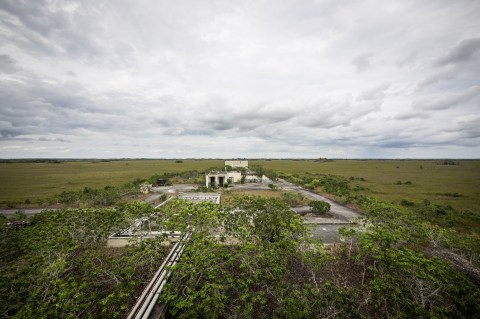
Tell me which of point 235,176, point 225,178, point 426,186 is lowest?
point 426,186

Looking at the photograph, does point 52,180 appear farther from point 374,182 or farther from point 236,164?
point 374,182

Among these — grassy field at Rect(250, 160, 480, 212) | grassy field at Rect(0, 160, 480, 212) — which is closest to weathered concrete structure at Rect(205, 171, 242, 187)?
grassy field at Rect(0, 160, 480, 212)

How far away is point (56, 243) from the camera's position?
923 cm

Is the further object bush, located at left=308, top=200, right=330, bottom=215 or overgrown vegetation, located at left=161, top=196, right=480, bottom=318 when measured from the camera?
bush, located at left=308, top=200, right=330, bottom=215

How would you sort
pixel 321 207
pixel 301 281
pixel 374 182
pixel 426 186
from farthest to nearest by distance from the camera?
pixel 374 182 < pixel 426 186 < pixel 321 207 < pixel 301 281

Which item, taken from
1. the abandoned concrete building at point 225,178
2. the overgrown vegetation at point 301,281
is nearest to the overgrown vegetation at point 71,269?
the overgrown vegetation at point 301,281

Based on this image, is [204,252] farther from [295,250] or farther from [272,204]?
[272,204]

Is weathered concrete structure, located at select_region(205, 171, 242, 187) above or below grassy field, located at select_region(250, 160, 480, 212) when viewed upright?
above

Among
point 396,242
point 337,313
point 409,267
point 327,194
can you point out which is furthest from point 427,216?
point 337,313

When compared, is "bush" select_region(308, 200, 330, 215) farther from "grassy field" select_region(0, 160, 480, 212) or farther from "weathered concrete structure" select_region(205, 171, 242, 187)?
"weathered concrete structure" select_region(205, 171, 242, 187)

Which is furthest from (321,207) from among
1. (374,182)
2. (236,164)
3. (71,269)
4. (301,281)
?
(374,182)

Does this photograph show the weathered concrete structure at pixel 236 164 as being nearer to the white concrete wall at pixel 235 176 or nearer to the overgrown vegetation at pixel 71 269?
the white concrete wall at pixel 235 176

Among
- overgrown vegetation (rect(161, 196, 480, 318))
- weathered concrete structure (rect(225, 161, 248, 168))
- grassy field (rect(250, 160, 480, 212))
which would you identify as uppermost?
weathered concrete structure (rect(225, 161, 248, 168))

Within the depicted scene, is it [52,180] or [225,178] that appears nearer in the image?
[225,178]
